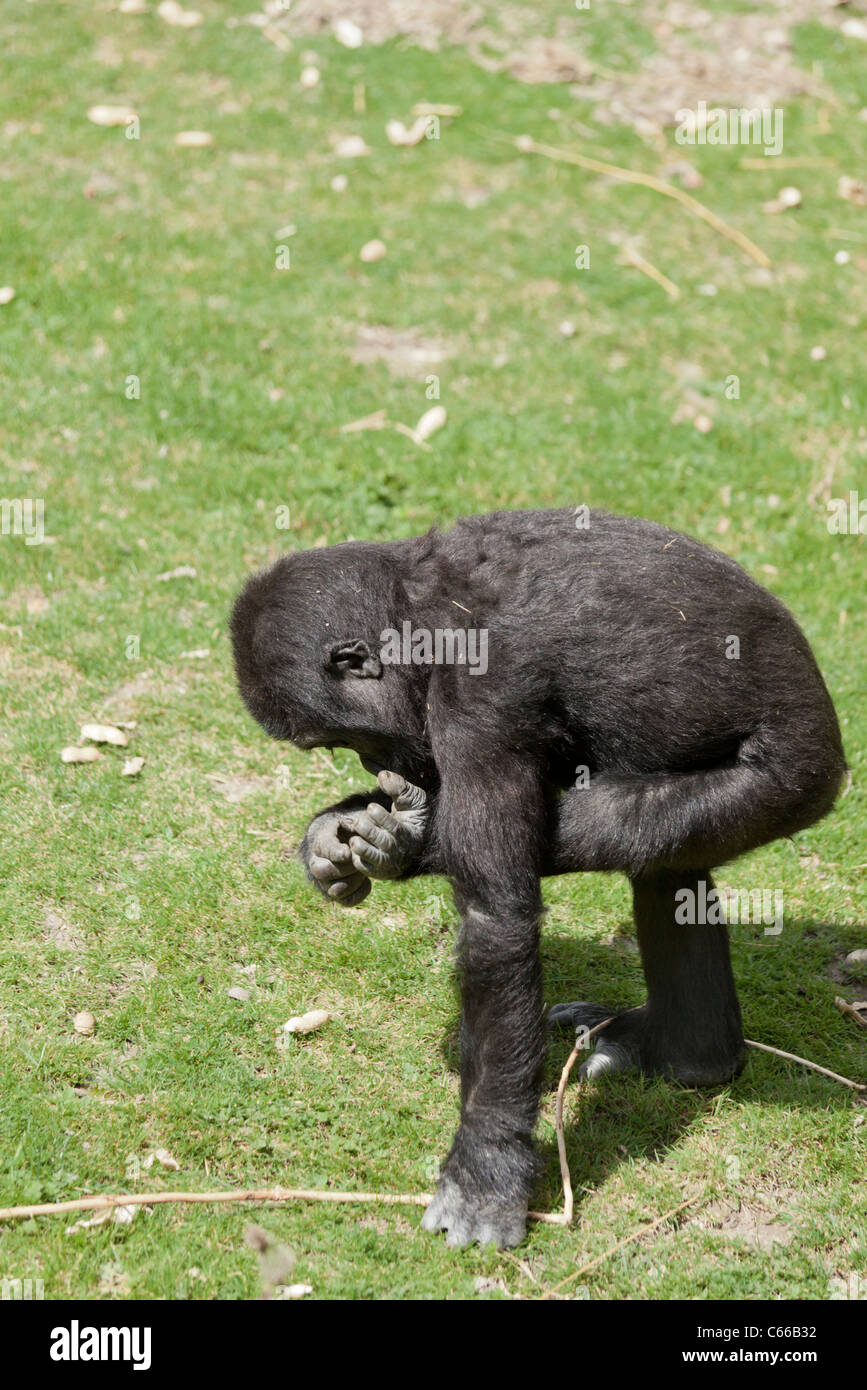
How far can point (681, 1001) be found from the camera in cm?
634

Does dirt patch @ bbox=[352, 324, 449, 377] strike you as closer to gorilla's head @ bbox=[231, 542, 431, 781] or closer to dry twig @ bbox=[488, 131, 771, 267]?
dry twig @ bbox=[488, 131, 771, 267]

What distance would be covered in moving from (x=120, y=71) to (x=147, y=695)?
8.06 metres

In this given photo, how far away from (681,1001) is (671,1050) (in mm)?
241

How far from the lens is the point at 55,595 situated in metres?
9.12

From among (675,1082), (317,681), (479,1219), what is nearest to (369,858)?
(317,681)

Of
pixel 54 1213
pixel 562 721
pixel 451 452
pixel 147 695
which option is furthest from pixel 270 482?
pixel 54 1213

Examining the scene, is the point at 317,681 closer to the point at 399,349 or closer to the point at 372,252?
the point at 399,349

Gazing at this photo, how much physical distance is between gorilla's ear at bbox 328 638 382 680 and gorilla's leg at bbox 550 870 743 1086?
5.00 ft

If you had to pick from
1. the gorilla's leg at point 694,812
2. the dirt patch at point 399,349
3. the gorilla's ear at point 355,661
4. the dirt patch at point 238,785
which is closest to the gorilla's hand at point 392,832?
the gorilla's ear at point 355,661

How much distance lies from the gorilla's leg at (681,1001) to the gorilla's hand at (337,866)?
1260 millimetres

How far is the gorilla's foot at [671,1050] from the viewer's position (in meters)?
6.36

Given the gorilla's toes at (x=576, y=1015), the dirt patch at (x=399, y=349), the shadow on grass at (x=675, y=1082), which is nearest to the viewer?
the shadow on grass at (x=675, y=1082)

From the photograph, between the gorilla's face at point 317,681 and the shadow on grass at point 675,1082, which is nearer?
the gorilla's face at point 317,681

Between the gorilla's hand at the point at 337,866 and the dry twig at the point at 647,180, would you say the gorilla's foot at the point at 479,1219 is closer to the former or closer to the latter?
the gorilla's hand at the point at 337,866
